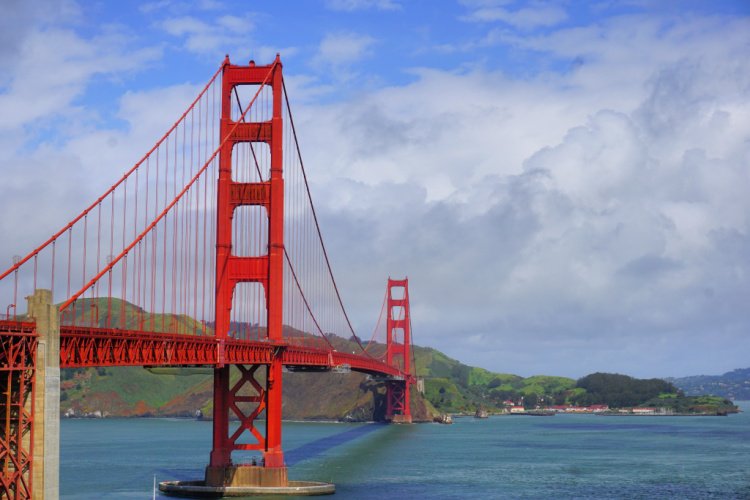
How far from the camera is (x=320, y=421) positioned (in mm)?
174750

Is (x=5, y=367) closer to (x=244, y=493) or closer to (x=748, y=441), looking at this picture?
(x=244, y=493)

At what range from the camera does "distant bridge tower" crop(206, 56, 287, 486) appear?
192 ft

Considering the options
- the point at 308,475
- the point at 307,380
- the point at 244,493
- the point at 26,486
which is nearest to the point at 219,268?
the point at 244,493

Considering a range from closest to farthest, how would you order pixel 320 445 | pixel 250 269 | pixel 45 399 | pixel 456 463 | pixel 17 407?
pixel 17 407
pixel 45 399
pixel 250 269
pixel 456 463
pixel 320 445

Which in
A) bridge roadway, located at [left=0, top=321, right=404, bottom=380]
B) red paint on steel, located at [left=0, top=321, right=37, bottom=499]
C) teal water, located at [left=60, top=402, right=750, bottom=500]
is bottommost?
teal water, located at [left=60, top=402, right=750, bottom=500]

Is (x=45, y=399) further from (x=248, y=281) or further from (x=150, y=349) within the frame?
(x=248, y=281)

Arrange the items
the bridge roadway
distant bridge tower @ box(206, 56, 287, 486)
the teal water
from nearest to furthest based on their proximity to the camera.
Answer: the bridge roadway < distant bridge tower @ box(206, 56, 287, 486) < the teal water

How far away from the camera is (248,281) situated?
60125 millimetres

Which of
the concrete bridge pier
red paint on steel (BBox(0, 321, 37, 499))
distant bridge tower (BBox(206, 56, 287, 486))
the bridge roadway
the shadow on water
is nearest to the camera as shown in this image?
red paint on steel (BBox(0, 321, 37, 499))

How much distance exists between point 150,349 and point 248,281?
60.9ft

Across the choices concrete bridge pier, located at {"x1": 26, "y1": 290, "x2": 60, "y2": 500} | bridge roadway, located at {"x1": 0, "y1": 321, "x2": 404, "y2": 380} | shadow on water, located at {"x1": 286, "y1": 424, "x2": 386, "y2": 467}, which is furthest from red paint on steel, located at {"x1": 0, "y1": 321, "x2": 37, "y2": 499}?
shadow on water, located at {"x1": 286, "y1": 424, "x2": 386, "y2": 467}

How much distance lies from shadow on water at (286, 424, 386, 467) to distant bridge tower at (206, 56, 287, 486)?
17.1 metres

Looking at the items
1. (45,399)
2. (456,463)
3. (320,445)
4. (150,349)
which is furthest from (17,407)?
(320,445)

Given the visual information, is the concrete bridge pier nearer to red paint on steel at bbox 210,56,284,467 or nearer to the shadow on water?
red paint on steel at bbox 210,56,284,467
